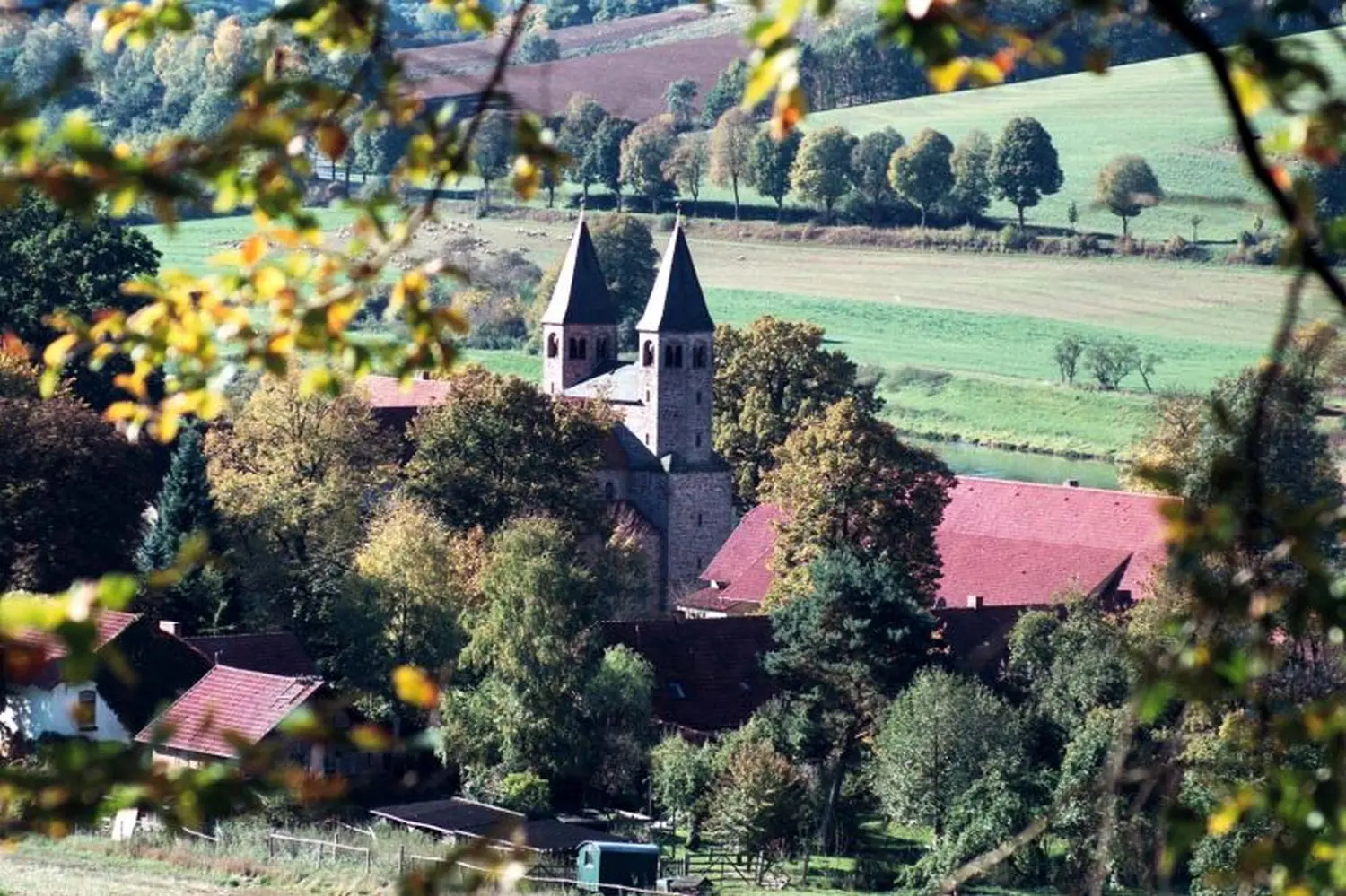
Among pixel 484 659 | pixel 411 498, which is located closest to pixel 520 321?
pixel 411 498

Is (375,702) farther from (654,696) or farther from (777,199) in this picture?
(777,199)

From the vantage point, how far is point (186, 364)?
6152 mm

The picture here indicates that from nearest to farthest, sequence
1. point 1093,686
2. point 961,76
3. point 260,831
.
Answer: point 961,76 < point 260,831 < point 1093,686

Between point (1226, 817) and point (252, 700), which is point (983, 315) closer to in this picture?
point (252, 700)

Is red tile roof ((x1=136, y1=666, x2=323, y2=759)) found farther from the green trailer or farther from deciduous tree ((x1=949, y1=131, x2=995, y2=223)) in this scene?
deciduous tree ((x1=949, y1=131, x2=995, y2=223))

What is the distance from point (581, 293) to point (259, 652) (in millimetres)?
30732

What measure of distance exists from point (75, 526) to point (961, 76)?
43460mm

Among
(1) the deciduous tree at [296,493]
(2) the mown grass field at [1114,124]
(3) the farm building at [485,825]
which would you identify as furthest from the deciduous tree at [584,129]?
(3) the farm building at [485,825]

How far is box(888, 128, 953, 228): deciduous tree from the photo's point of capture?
11050 centimetres

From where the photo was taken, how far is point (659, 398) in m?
67.7

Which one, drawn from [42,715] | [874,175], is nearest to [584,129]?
[874,175]

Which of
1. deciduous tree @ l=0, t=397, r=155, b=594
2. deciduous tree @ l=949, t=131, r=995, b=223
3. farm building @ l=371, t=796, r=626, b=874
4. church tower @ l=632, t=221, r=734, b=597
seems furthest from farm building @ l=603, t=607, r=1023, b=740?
deciduous tree @ l=949, t=131, r=995, b=223

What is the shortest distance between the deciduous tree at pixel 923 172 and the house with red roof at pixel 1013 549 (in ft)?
166

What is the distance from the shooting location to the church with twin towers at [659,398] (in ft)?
214
